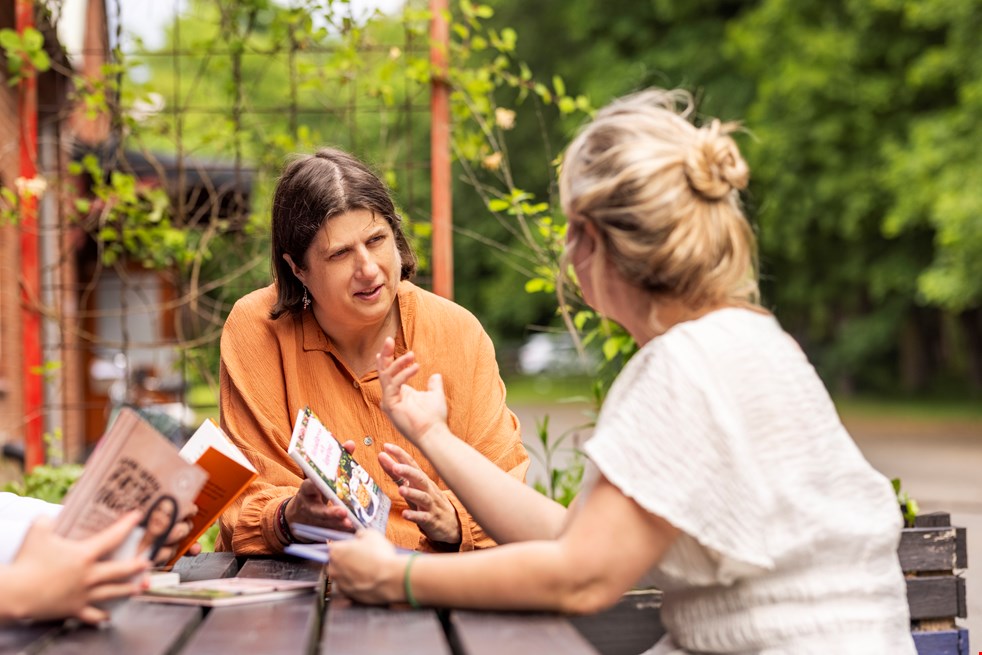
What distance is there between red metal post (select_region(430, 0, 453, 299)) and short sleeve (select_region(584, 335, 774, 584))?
3809 millimetres

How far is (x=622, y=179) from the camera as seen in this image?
1.89 metres

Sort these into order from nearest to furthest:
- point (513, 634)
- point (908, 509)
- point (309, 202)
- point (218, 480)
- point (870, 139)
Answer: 1. point (513, 634)
2. point (218, 480)
3. point (309, 202)
4. point (908, 509)
5. point (870, 139)

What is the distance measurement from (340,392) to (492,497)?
0.90 m

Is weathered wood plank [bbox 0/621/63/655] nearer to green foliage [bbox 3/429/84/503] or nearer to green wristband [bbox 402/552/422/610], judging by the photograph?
green wristband [bbox 402/552/422/610]

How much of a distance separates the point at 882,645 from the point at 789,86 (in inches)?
735

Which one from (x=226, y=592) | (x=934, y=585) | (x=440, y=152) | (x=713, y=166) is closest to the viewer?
(x=713, y=166)

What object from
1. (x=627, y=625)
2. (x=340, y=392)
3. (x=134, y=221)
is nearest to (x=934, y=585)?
(x=627, y=625)

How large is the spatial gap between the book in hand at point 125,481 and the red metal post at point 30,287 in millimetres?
4304

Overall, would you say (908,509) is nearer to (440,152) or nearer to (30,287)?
(440,152)

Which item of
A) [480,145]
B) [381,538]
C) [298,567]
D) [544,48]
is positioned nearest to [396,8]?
[480,145]

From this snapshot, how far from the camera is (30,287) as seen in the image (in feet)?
20.1

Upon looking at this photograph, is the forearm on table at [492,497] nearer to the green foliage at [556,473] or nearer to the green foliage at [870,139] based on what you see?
the green foliage at [556,473]

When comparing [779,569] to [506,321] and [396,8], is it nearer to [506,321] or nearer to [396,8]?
[396,8]

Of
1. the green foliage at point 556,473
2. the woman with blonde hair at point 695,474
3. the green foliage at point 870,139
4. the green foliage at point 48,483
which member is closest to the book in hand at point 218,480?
the woman with blonde hair at point 695,474
